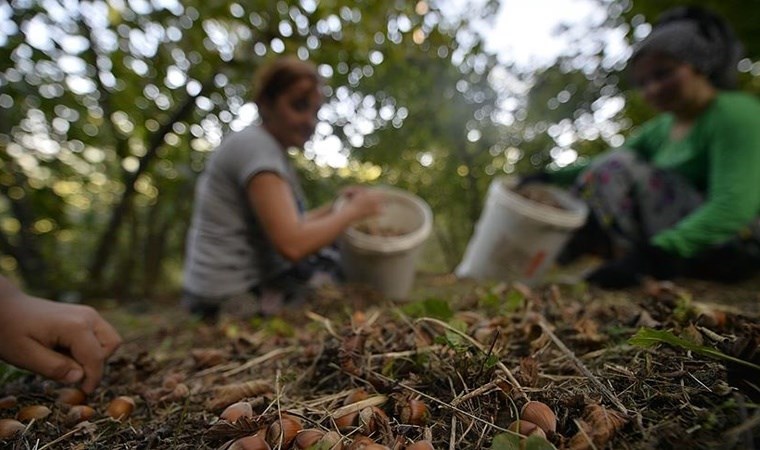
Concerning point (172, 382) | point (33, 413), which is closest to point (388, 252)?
point (172, 382)

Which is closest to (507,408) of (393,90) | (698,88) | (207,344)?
(207,344)

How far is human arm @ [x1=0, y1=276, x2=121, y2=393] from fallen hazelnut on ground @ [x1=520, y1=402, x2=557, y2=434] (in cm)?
90

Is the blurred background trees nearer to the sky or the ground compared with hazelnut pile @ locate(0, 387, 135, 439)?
nearer to the sky

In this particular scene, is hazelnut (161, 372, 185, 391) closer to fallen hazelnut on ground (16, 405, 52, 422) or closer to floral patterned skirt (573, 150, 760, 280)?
fallen hazelnut on ground (16, 405, 52, 422)

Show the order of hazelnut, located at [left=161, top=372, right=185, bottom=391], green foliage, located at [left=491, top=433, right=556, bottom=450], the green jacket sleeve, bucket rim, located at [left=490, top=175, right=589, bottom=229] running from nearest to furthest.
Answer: green foliage, located at [left=491, top=433, right=556, bottom=450]
hazelnut, located at [left=161, top=372, right=185, bottom=391]
the green jacket sleeve
bucket rim, located at [left=490, top=175, right=589, bottom=229]

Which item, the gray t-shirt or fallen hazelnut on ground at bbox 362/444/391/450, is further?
the gray t-shirt

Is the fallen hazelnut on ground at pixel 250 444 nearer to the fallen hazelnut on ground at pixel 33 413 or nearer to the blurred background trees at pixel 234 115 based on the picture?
the fallen hazelnut on ground at pixel 33 413

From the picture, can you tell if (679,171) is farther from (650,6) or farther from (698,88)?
(650,6)

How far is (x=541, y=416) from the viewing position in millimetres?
559

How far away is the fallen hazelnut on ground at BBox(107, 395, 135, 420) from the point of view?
2.58ft

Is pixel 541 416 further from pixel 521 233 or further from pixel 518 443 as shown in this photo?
pixel 521 233

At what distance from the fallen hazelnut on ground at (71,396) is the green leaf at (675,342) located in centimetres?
112

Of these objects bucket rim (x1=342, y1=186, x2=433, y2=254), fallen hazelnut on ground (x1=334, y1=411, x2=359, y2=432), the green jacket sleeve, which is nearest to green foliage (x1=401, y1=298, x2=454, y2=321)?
fallen hazelnut on ground (x1=334, y1=411, x2=359, y2=432)

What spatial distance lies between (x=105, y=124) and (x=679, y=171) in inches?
170
